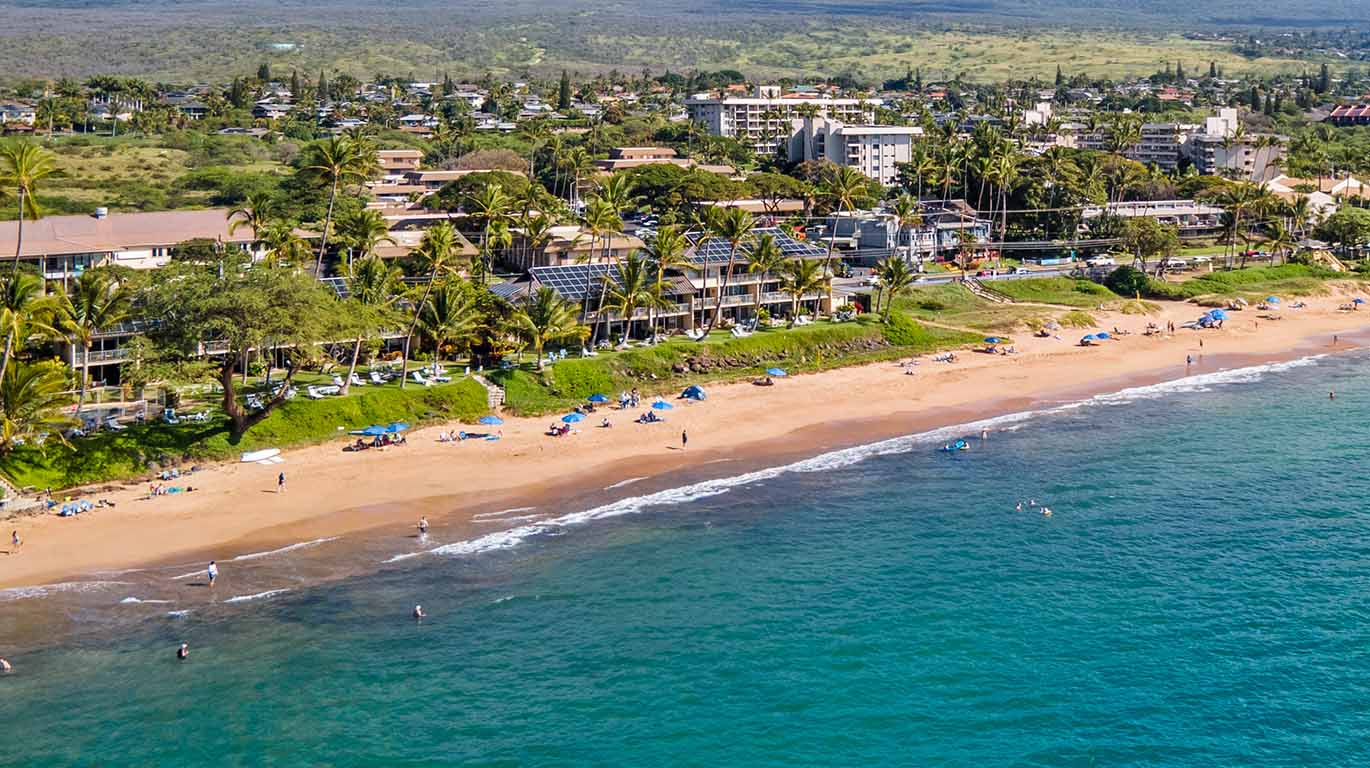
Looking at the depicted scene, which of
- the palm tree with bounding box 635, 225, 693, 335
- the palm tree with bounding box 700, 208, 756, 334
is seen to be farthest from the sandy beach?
the palm tree with bounding box 700, 208, 756, 334

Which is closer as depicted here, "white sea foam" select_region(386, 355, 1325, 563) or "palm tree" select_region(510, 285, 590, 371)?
"white sea foam" select_region(386, 355, 1325, 563)

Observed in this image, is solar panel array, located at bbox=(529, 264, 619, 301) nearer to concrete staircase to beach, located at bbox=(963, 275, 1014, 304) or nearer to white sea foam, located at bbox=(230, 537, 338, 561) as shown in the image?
white sea foam, located at bbox=(230, 537, 338, 561)

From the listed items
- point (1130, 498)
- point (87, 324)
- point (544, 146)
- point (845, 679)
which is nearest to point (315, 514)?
point (87, 324)

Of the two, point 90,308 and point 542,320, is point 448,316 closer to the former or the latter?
point 542,320

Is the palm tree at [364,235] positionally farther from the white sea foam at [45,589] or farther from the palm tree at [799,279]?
the white sea foam at [45,589]

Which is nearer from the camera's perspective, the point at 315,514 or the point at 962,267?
the point at 315,514

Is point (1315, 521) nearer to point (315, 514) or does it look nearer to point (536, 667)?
point (536, 667)

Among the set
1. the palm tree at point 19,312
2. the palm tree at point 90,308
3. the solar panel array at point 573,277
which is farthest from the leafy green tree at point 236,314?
the solar panel array at point 573,277

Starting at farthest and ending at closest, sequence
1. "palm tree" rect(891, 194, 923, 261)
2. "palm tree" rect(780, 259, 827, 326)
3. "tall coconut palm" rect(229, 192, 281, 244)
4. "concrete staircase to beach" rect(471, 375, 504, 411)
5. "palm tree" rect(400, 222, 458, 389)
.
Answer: "palm tree" rect(891, 194, 923, 261) < "palm tree" rect(780, 259, 827, 326) < "tall coconut palm" rect(229, 192, 281, 244) < "palm tree" rect(400, 222, 458, 389) < "concrete staircase to beach" rect(471, 375, 504, 411)
